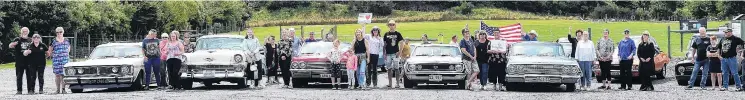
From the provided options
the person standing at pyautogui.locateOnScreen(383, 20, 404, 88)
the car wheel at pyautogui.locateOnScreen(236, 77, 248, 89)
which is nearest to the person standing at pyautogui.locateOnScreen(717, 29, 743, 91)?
the person standing at pyautogui.locateOnScreen(383, 20, 404, 88)

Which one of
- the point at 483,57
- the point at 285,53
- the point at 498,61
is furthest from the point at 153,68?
the point at 498,61

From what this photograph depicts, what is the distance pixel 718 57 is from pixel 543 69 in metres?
3.46

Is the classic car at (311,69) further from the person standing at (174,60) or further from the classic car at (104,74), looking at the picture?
the classic car at (104,74)

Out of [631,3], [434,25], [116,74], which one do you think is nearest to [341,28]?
[434,25]

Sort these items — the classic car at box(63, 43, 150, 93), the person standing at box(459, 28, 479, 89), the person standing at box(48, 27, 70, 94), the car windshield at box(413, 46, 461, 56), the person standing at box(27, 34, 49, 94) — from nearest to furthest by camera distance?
the person standing at box(27, 34, 49, 94) < the person standing at box(48, 27, 70, 94) < the classic car at box(63, 43, 150, 93) < the person standing at box(459, 28, 479, 89) < the car windshield at box(413, 46, 461, 56)

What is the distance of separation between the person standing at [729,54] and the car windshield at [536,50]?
3.08 m

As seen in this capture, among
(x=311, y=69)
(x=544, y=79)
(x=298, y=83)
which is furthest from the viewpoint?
(x=298, y=83)

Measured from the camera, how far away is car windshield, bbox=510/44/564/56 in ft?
77.5

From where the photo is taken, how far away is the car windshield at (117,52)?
24.4 metres

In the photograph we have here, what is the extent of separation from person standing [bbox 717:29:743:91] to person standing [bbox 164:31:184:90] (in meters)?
10.3

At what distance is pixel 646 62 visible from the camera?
898 inches

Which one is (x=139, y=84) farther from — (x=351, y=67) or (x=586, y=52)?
(x=586, y=52)

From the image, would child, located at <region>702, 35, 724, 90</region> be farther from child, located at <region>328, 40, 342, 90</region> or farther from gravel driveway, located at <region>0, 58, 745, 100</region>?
child, located at <region>328, 40, 342, 90</region>

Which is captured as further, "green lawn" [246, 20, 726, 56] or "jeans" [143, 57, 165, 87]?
"green lawn" [246, 20, 726, 56]
